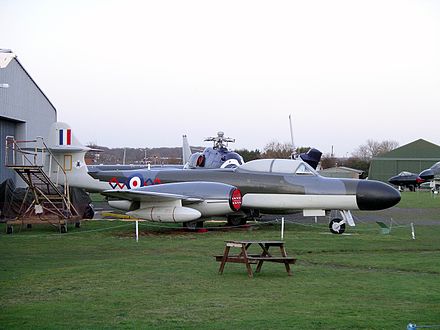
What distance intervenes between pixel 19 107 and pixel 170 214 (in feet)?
41.2

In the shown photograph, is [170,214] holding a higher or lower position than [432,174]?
lower

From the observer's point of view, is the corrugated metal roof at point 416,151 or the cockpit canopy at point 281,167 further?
the corrugated metal roof at point 416,151

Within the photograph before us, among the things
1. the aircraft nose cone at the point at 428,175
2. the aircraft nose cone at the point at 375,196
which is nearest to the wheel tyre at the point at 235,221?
the aircraft nose cone at the point at 375,196

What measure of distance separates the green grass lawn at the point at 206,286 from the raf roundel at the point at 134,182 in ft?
19.3

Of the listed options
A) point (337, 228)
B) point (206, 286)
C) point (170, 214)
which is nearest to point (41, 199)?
point (170, 214)

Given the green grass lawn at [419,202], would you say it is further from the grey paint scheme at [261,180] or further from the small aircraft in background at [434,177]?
the grey paint scheme at [261,180]

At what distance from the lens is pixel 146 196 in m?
20.7

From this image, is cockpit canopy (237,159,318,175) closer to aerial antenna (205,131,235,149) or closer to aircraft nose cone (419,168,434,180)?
aerial antenna (205,131,235,149)

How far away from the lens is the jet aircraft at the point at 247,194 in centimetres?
2083

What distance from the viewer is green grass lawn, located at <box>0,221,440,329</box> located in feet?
27.9

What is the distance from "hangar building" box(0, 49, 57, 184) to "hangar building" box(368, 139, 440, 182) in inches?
2641

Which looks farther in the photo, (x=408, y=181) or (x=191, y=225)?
(x=408, y=181)

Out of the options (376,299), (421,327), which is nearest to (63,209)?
(376,299)

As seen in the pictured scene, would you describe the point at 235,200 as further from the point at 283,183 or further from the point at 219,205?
the point at 283,183
